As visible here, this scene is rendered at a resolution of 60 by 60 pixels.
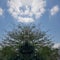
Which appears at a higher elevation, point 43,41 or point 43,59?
point 43,41

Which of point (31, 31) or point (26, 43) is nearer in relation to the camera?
point (26, 43)

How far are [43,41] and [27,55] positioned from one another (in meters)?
10.8

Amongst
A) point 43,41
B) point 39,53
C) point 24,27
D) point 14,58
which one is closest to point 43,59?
point 39,53

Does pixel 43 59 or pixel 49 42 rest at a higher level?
pixel 49 42

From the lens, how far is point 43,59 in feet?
51.9

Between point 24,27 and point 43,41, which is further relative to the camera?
point 43,41

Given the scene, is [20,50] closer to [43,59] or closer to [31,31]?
[43,59]

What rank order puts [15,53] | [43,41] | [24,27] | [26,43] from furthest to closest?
[43,41] → [24,27] → [15,53] → [26,43]

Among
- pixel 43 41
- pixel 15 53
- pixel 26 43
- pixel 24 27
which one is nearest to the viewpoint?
pixel 26 43

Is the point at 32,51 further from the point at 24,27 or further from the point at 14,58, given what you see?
the point at 24,27

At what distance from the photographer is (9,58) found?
16.0 m

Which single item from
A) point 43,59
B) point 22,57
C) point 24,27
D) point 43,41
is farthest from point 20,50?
point 43,41

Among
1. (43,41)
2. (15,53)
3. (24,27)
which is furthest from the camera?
(43,41)

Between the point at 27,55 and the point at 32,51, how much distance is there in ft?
1.47
